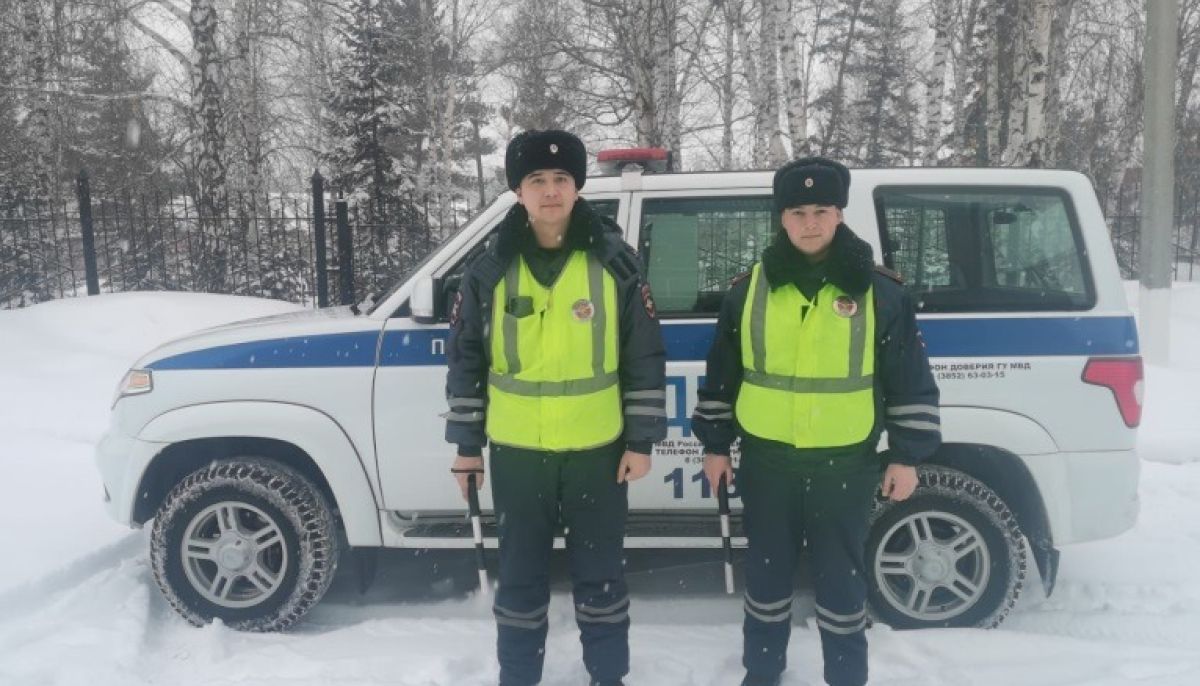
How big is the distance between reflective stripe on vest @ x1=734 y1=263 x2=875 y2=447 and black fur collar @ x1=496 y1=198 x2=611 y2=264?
615 mm

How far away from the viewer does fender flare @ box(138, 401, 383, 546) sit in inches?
135

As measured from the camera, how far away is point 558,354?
2.60 meters

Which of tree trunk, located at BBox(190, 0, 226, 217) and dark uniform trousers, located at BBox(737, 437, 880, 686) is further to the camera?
tree trunk, located at BBox(190, 0, 226, 217)

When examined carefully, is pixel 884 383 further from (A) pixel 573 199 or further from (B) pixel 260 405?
(B) pixel 260 405

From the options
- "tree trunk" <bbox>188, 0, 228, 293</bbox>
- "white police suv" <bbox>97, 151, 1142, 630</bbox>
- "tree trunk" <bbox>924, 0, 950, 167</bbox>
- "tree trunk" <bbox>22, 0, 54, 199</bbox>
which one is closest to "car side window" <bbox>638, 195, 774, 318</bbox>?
"white police suv" <bbox>97, 151, 1142, 630</bbox>

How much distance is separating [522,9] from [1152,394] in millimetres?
→ 20470

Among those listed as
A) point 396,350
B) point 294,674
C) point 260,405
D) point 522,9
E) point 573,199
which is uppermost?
point 522,9

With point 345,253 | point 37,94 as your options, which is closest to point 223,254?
point 345,253

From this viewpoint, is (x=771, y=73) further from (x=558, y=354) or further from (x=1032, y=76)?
(x=558, y=354)

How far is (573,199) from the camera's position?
2680 millimetres

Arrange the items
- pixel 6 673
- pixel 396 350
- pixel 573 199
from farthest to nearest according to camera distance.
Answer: pixel 396 350 → pixel 6 673 → pixel 573 199

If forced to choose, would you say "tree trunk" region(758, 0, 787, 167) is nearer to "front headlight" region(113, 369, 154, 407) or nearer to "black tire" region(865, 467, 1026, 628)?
"black tire" region(865, 467, 1026, 628)

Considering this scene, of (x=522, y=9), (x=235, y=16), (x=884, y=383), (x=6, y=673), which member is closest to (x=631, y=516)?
(x=884, y=383)

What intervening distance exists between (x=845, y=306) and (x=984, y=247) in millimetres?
1187
